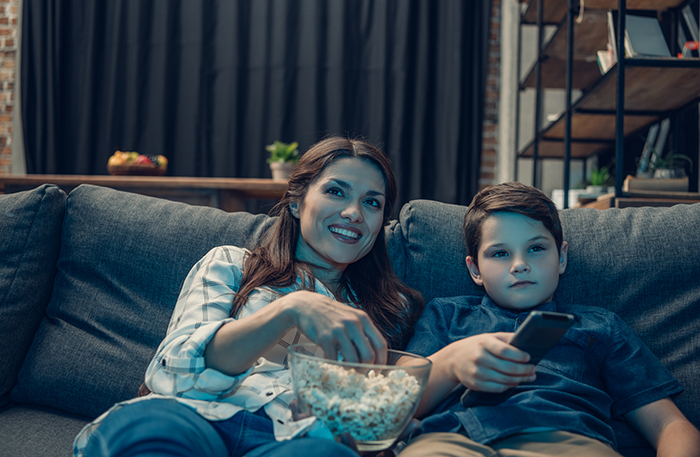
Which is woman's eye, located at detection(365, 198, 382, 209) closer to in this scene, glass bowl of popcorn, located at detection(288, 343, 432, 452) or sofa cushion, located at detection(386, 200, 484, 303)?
sofa cushion, located at detection(386, 200, 484, 303)

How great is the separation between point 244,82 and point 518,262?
304 centimetres

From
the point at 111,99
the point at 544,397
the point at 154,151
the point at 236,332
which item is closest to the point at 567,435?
the point at 544,397

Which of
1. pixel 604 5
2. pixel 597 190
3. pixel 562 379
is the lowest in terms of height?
pixel 562 379

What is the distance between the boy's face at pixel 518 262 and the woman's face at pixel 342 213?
9.6 inches

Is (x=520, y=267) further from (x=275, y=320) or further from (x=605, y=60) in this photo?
(x=605, y=60)

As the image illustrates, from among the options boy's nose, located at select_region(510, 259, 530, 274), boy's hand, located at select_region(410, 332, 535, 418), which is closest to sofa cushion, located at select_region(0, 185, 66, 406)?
boy's hand, located at select_region(410, 332, 535, 418)

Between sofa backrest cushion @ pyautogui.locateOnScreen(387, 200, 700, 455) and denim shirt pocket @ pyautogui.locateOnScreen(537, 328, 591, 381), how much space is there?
15 centimetres

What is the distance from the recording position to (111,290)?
124cm

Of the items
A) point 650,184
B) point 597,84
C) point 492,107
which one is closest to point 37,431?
point 650,184

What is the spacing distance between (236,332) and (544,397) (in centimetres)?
54

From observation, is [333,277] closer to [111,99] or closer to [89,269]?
[89,269]

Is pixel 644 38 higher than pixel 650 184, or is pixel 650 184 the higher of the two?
pixel 644 38

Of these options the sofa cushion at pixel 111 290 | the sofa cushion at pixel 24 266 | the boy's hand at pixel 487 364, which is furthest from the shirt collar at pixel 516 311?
the sofa cushion at pixel 24 266

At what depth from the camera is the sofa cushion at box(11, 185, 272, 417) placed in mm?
1146
